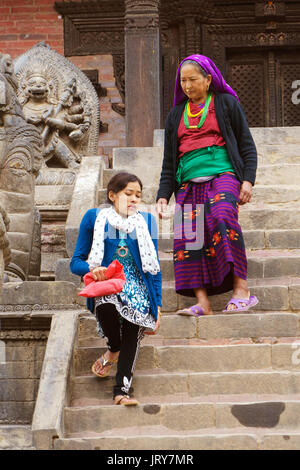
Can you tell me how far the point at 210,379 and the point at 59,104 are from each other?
18.9ft

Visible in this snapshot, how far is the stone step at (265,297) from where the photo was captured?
611cm

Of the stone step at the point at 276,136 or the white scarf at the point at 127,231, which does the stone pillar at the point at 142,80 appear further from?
the white scarf at the point at 127,231

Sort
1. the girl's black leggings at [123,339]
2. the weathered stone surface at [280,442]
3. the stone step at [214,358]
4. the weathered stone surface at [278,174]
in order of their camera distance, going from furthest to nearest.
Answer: the weathered stone surface at [278,174], the stone step at [214,358], the girl's black leggings at [123,339], the weathered stone surface at [280,442]

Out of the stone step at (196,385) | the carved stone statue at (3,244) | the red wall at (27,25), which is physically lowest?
the stone step at (196,385)

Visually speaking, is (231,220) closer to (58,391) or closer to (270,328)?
(270,328)

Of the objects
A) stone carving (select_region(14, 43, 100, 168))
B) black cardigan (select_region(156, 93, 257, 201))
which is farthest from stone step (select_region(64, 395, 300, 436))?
stone carving (select_region(14, 43, 100, 168))

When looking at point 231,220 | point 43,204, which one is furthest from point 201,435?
point 43,204

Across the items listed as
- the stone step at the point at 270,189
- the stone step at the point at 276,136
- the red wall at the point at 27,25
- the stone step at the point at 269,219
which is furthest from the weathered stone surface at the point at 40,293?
the red wall at the point at 27,25

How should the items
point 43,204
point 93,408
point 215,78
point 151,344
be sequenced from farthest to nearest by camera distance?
1. point 43,204
2. point 215,78
3. point 151,344
4. point 93,408

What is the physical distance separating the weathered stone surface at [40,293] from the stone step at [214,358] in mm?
595

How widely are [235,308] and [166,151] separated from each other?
3.82 feet

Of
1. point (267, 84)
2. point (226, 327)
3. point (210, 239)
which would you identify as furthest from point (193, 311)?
point (267, 84)

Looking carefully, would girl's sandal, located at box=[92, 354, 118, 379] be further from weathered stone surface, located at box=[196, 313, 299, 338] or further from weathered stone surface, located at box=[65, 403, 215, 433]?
weathered stone surface, located at box=[196, 313, 299, 338]
